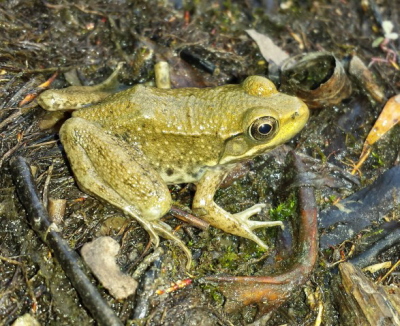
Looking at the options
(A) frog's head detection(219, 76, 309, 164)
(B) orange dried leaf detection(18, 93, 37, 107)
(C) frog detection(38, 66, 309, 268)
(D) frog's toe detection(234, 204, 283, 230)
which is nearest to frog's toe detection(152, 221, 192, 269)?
(C) frog detection(38, 66, 309, 268)

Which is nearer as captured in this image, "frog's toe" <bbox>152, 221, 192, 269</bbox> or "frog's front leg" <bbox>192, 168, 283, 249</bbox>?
"frog's toe" <bbox>152, 221, 192, 269</bbox>

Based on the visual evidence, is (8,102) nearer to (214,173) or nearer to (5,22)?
(5,22)

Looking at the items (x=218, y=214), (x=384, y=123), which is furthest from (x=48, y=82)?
(x=384, y=123)

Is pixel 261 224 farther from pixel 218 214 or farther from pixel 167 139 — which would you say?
pixel 167 139

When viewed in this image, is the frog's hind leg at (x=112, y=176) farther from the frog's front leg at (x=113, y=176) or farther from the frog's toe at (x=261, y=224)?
the frog's toe at (x=261, y=224)

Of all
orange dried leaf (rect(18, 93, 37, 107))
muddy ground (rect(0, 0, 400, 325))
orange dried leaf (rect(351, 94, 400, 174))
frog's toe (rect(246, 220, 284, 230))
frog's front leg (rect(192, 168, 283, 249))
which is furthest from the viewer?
orange dried leaf (rect(351, 94, 400, 174))

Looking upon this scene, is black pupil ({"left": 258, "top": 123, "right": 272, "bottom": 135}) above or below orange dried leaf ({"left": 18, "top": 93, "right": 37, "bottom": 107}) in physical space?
above

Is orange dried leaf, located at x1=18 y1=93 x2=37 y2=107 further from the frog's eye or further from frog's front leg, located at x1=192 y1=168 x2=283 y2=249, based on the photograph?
the frog's eye
